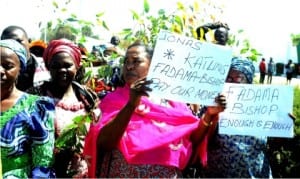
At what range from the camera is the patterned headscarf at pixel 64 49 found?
152 inches

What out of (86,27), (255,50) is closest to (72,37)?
(86,27)

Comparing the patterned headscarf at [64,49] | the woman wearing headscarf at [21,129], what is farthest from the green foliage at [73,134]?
the patterned headscarf at [64,49]

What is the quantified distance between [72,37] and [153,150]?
1488 millimetres

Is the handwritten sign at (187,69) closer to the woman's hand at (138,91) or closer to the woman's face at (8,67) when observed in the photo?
the woman's hand at (138,91)

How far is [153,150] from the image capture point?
117 inches

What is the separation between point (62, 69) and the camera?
3.81 metres

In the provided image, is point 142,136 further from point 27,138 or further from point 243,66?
point 243,66

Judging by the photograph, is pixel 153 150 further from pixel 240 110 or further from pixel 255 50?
pixel 255 50

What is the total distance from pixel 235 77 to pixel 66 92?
1.14 metres

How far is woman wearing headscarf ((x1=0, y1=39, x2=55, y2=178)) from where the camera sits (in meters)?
2.79

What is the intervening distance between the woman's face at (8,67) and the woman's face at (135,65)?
0.56m

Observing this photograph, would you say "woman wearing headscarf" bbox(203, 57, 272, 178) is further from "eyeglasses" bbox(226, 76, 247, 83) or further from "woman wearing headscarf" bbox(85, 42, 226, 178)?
"woman wearing headscarf" bbox(85, 42, 226, 178)

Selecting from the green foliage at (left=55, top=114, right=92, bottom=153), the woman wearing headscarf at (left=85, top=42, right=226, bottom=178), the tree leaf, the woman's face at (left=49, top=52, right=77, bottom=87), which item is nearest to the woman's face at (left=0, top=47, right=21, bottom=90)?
the woman wearing headscarf at (left=85, top=42, right=226, bottom=178)

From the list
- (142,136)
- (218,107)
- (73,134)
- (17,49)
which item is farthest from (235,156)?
(17,49)
